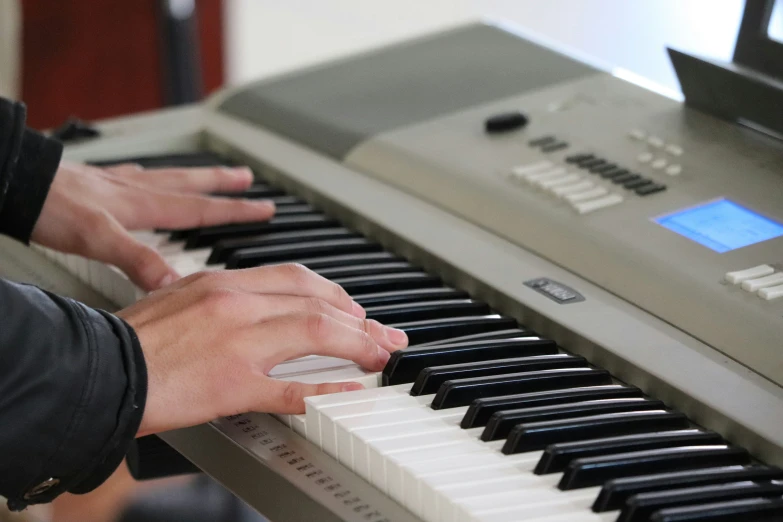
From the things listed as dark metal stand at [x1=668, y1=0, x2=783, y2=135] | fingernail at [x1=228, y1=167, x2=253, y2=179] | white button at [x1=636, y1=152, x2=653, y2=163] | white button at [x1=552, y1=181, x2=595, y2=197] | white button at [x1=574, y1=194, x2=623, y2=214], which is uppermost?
A: dark metal stand at [x1=668, y1=0, x2=783, y2=135]

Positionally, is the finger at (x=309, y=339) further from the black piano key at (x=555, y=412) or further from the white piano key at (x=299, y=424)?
the black piano key at (x=555, y=412)

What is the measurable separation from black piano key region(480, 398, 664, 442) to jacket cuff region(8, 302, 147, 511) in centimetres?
31

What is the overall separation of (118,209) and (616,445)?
2.60 ft

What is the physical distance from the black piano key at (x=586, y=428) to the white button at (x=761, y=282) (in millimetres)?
185

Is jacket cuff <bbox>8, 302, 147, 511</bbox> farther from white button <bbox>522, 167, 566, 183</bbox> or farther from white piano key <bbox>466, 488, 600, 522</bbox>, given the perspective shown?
white button <bbox>522, 167, 566, 183</bbox>

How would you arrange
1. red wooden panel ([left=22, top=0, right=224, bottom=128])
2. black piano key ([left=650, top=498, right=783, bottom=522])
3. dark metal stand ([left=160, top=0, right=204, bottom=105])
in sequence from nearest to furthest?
black piano key ([left=650, top=498, right=783, bottom=522]) → dark metal stand ([left=160, top=0, right=204, bottom=105]) → red wooden panel ([left=22, top=0, right=224, bottom=128])

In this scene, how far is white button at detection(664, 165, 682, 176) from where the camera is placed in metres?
1.36

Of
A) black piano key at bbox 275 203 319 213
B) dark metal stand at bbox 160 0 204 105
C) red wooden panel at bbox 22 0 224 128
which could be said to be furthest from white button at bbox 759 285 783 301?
red wooden panel at bbox 22 0 224 128

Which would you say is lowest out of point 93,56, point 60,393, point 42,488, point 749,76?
point 93,56

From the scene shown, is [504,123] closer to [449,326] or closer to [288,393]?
[449,326]

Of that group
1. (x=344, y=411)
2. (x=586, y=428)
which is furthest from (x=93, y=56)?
(x=586, y=428)

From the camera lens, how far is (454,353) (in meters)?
1.08

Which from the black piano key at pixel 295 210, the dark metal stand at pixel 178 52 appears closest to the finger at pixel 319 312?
the black piano key at pixel 295 210

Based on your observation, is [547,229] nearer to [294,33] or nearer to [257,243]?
[257,243]
